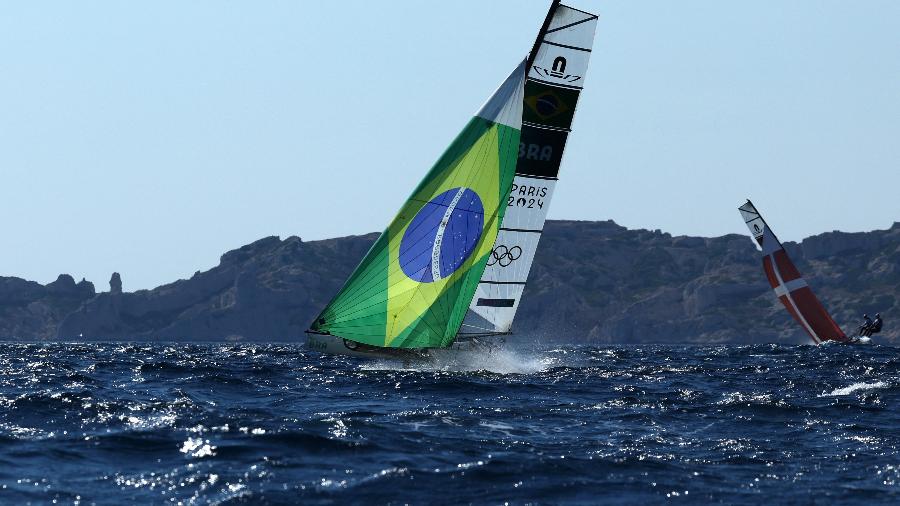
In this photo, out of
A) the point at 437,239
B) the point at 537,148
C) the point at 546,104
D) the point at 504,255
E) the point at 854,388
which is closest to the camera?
the point at 854,388

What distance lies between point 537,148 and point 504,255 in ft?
10.5

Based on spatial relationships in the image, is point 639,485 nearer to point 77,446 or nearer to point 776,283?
point 77,446

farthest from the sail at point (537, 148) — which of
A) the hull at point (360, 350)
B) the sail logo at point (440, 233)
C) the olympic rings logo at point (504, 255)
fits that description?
the hull at point (360, 350)

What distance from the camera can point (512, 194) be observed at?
33000 mm

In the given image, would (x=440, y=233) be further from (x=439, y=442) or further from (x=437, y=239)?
(x=439, y=442)

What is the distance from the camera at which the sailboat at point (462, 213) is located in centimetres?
3138

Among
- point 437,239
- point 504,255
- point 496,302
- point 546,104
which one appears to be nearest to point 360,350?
point 437,239

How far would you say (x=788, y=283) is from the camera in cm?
7862

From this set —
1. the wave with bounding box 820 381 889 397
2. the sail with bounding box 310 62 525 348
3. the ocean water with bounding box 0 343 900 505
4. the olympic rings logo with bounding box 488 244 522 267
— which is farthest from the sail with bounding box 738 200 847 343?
the ocean water with bounding box 0 343 900 505

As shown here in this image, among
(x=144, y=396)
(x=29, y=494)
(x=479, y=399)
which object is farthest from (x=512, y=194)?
(x=29, y=494)

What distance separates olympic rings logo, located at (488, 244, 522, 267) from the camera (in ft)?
110

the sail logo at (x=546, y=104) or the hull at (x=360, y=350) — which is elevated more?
the sail logo at (x=546, y=104)

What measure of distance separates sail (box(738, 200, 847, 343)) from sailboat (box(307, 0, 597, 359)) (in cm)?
4487

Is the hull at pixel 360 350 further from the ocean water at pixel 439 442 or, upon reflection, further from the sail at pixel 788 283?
the sail at pixel 788 283
